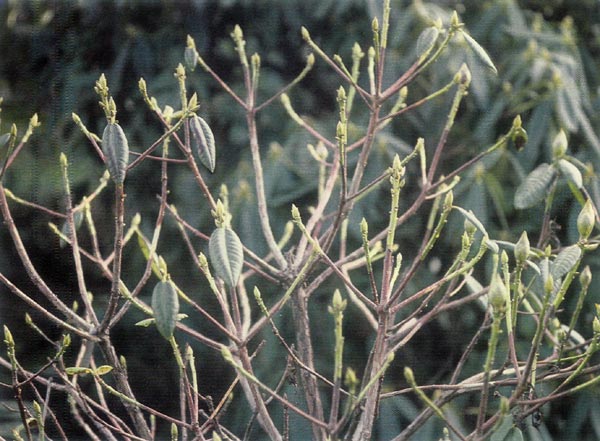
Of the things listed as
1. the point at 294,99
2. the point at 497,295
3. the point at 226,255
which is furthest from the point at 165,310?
the point at 294,99

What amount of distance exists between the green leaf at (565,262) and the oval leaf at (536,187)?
92mm

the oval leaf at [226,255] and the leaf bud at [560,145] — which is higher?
the oval leaf at [226,255]

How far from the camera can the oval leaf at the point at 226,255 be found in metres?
0.45

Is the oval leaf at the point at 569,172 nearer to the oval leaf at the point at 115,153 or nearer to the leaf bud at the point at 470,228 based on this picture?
the leaf bud at the point at 470,228

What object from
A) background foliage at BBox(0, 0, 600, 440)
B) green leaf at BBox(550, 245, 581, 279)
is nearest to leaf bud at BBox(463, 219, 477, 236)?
green leaf at BBox(550, 245, 581, 279)

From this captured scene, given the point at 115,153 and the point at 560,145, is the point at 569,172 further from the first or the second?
the point at 115,153

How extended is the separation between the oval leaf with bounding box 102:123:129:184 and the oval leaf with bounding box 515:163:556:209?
291 millimetres

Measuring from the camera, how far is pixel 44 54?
178 cm

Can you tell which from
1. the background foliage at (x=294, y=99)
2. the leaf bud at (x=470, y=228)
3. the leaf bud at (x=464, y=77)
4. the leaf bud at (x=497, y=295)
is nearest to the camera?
the leaf bud at (x=497, y=295)

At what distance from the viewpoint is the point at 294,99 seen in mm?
1711

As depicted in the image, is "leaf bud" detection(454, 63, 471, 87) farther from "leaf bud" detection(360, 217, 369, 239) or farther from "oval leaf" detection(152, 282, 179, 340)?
"oval leaf" detection(152, 282, 179, 340)

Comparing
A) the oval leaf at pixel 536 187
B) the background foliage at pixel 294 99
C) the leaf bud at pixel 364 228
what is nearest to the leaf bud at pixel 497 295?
the leaf bud at pixel 364 228

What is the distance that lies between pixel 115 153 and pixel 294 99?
126 cm

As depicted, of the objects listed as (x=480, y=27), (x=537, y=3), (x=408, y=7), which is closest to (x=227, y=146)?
(x=408, y=7)
